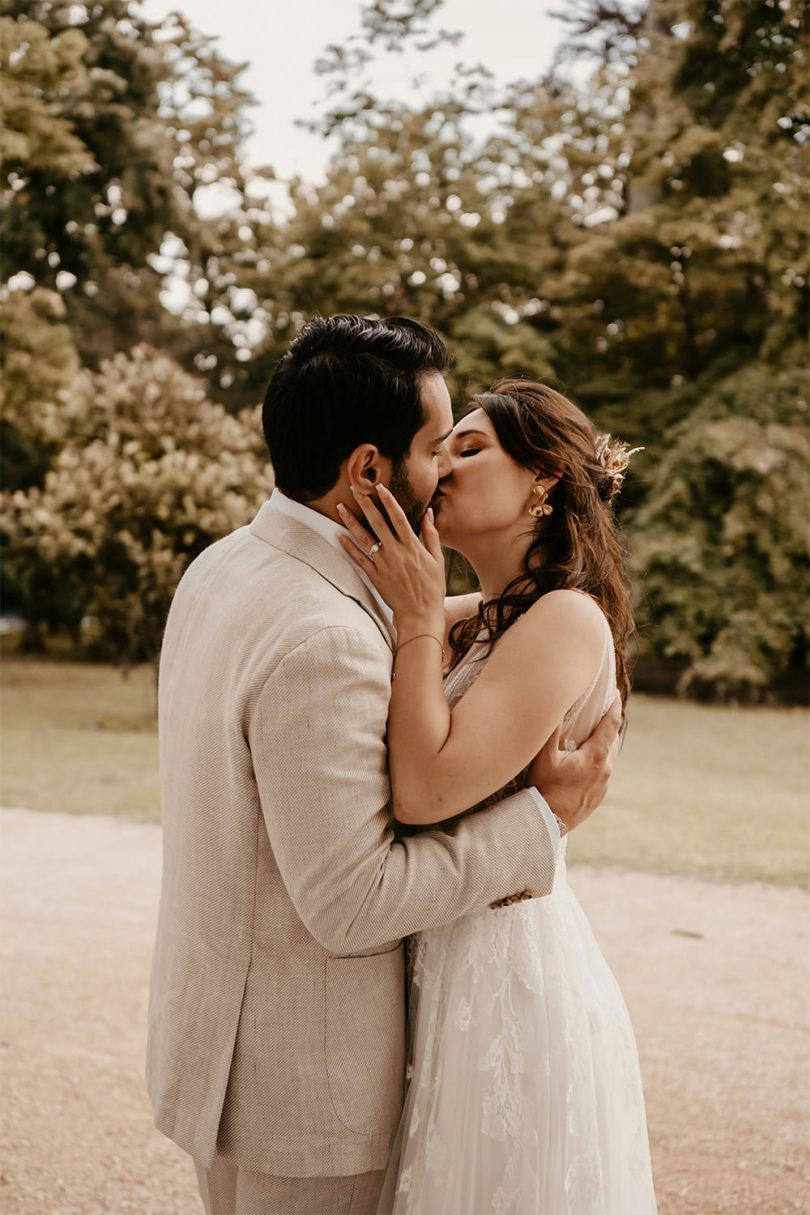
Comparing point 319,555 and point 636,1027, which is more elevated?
point 319,555

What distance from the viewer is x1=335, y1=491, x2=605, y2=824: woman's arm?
1.63 m

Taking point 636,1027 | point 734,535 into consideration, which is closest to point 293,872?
point 636,1027

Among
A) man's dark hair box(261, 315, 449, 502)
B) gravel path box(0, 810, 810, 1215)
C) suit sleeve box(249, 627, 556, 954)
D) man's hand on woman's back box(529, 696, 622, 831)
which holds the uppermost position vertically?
man's dark hair box(261, 315, 449, 502)

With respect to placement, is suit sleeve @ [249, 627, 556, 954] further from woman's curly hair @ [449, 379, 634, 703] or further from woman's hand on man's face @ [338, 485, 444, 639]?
woman's curly hair @ [449, 379, 634, 703]

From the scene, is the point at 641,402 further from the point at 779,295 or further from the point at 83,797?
the point at 83,797

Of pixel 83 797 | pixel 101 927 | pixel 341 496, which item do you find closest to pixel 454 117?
pixel 83 797

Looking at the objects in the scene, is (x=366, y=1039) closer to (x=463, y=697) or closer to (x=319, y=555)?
(x=463, y=697)

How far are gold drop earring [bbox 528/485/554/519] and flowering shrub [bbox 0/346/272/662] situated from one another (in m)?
9.24

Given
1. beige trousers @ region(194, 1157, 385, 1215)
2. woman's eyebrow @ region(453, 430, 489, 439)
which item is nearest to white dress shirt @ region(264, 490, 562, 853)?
woman's eyebrow @ region(453, 430, 489, 439)

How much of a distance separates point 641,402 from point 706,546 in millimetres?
2955

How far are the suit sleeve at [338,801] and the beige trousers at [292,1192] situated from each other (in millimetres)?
405

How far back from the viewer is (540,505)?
7.10 feet

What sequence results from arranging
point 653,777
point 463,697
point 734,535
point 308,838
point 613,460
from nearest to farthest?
point 308,838, point 463,697, point 613,460, point 653,777, point 734,535

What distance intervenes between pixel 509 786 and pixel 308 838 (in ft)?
1.61
